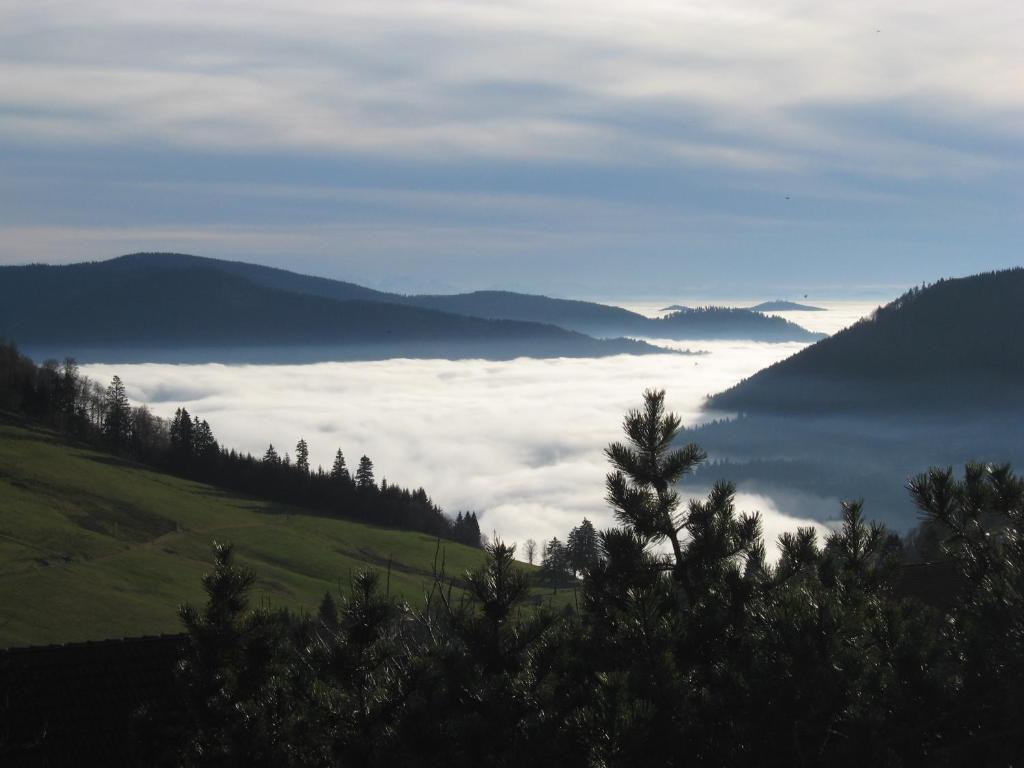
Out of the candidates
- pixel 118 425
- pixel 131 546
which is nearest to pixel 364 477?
pixel 118 425

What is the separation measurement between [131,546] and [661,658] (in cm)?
11202

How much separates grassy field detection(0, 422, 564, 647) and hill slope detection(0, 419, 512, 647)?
20cm

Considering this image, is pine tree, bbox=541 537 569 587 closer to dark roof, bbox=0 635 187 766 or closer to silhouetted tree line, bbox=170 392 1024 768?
silhouetted tree line, bbox=170 392 1024 768

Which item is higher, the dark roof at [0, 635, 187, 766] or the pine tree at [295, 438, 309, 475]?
the dark roof at [0, 635, 187, 766]

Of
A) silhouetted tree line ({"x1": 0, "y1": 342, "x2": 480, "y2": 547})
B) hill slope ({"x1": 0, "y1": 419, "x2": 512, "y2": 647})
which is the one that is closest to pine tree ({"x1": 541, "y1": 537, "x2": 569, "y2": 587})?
hill slope ({"x1": 0, "y1": 419, "x2": 512, "y2": 647})

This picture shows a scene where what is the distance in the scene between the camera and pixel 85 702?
49.5ft

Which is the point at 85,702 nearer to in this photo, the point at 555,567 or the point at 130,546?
the point at 555,567

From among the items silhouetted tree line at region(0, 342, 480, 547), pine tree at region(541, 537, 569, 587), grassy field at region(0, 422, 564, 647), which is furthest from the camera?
silhouetted tree line at region(0, 342, 480, 547)

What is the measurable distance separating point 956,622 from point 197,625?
9081 millimetres

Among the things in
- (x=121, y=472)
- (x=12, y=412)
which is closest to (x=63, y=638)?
(x=121, y=472)

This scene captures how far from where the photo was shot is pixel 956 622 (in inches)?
411

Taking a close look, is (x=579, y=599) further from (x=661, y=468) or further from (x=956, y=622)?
(x=956, y=622)

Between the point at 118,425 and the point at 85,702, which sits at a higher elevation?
the point at 85,702

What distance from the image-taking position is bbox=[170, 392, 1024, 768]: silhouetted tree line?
355 inches
